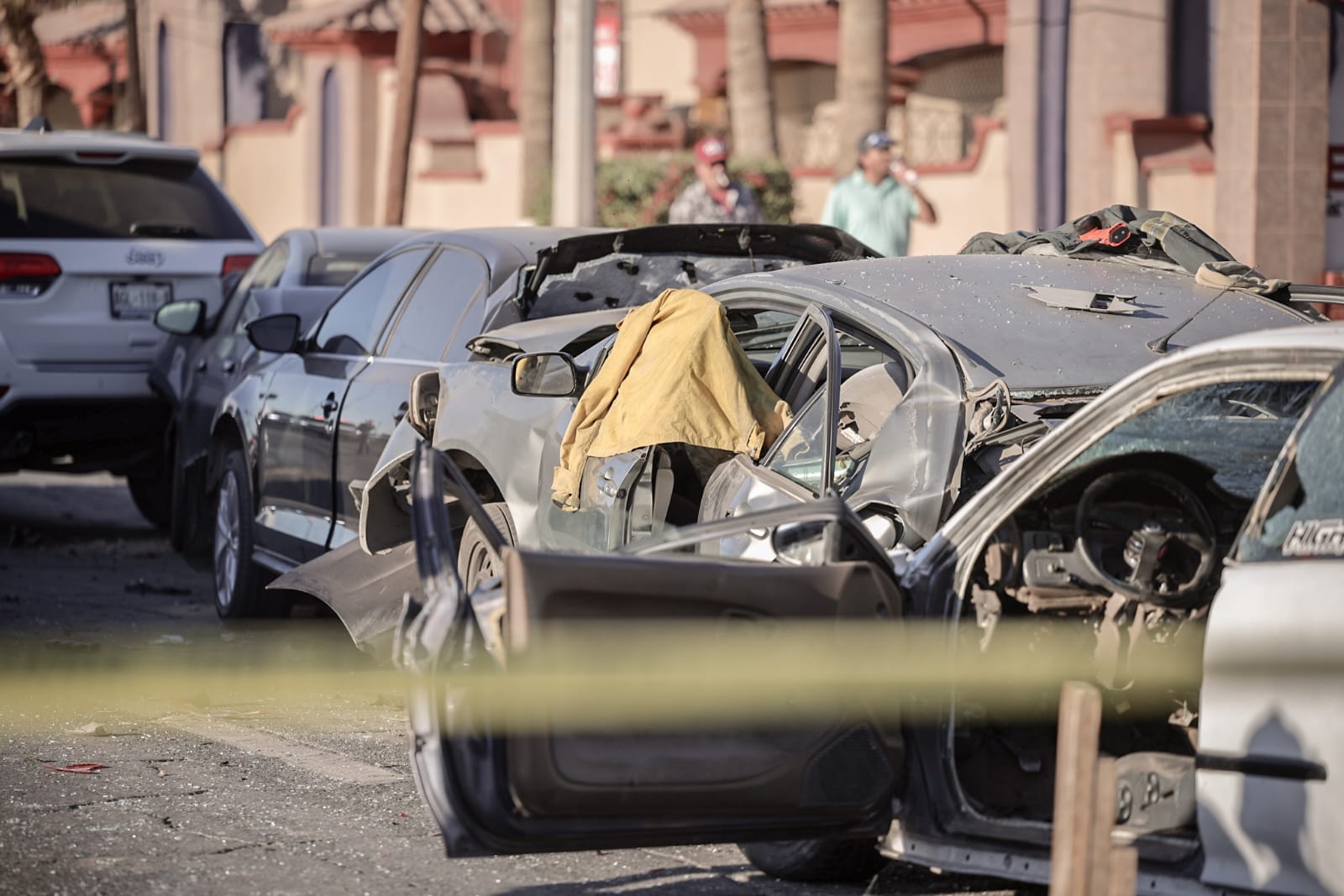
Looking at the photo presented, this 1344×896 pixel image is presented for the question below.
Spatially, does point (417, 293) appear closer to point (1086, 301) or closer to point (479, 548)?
point (479, 548)

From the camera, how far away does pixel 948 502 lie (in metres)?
5.05

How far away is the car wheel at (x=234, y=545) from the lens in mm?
8781

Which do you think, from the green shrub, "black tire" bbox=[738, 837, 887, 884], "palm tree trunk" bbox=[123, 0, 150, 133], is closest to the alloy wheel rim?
"black tire" bbox=[738, 837, 887, 884]

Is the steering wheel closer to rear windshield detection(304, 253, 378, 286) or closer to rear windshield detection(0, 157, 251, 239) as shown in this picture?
rear windshield detection(304, 253, 378, 286)

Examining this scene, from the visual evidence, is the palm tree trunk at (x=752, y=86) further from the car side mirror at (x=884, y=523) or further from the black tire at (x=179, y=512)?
the car side mirror at (x=884, y=523)

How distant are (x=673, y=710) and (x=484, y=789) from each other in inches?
16.5

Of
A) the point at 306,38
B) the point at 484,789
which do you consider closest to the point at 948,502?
the point at 484,789

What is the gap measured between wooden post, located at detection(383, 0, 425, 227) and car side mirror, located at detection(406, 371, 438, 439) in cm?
1608

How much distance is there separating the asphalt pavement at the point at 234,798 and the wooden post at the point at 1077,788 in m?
1.32

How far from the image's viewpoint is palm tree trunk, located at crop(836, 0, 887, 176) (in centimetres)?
1930

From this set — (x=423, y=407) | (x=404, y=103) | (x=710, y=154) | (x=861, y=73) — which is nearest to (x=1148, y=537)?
(x=423, y=407)

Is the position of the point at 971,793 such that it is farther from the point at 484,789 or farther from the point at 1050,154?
the point at 1050,154

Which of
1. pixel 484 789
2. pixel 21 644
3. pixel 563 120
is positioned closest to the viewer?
pixel 484 789

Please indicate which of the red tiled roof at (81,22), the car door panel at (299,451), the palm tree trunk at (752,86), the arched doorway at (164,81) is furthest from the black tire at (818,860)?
the red tiled roof at (81,22)
